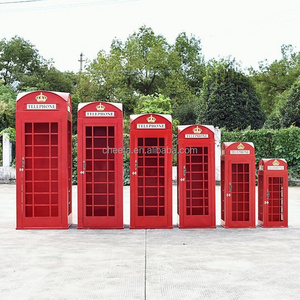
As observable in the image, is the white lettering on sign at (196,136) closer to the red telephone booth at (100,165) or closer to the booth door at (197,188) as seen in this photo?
the booth door at (197,188)

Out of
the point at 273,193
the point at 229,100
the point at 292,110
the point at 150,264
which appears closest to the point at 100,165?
the point at 150,264

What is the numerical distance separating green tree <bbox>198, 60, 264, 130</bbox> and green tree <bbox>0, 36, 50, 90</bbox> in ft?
70.9

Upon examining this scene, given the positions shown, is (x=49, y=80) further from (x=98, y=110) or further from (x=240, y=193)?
(x=240, y=193)

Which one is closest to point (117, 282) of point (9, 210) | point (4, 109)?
point (9, 210)

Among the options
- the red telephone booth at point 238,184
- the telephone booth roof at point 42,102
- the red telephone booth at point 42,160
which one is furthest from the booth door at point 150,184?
the telephone booth roof at point 42,102

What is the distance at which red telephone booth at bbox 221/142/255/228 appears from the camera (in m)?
9.94

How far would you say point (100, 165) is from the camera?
9.86 metres

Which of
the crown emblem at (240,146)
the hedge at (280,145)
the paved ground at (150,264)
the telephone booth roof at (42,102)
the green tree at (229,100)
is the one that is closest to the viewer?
the paved ground at (150,264)

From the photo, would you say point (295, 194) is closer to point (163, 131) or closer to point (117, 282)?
point (163, 131)

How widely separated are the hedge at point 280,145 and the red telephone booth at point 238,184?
13.2 meters

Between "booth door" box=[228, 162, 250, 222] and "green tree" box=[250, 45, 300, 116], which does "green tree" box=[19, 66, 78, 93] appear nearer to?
"green tree" box=[250, 45, 300, 116]

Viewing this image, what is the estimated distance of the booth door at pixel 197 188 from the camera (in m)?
9.91

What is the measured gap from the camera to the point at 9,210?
1342cm

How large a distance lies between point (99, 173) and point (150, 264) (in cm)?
346
